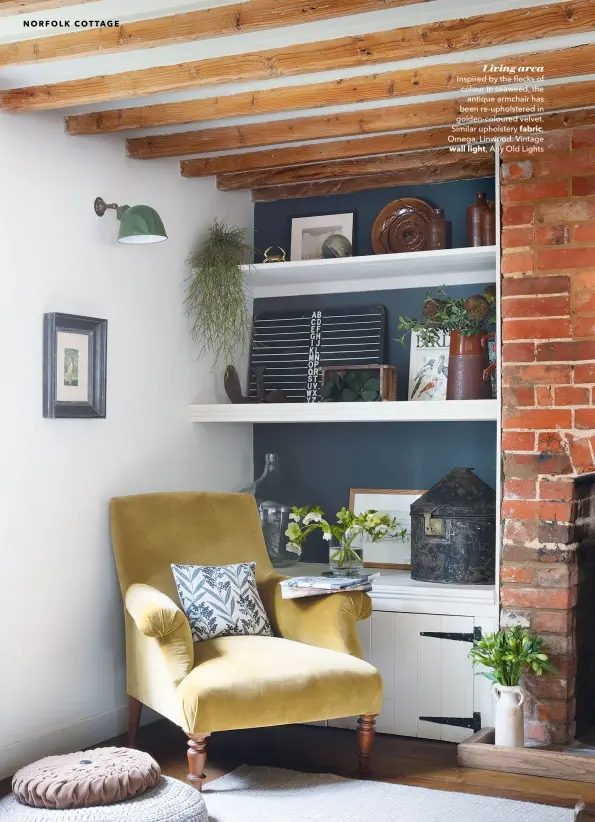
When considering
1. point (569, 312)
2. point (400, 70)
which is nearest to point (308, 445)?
point (569, 312)

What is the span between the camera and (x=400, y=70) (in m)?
3.33

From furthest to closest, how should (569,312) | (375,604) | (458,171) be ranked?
(458,171) < (375,604) < (569,312)

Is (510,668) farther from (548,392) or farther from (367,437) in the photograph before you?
(367,437)

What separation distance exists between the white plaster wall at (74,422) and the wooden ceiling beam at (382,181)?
510 mm

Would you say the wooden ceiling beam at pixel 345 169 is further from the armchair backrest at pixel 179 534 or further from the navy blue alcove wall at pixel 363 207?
the armchair backrest at pixel 179 534

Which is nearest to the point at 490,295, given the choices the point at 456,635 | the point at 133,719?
the point at 456,635

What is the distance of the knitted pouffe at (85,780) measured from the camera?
2.90 m

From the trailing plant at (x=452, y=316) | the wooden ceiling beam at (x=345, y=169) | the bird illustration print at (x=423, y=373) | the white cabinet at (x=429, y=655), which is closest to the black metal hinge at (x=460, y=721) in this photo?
the white cabinet at (x=429, y=655)

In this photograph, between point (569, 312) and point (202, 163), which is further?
point (202, 163)

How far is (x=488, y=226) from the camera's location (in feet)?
13.6

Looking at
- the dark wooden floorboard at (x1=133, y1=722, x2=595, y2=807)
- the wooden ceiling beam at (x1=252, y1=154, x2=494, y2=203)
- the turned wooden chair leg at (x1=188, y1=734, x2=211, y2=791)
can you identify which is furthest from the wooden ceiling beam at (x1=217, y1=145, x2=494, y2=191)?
the turned wooden chair leg at (x1=188, y1=734, x2=211, y2=791)

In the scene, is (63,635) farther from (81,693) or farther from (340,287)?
(340,287)

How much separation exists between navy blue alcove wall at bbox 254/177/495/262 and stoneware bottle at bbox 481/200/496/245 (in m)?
0.25

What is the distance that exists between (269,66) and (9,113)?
1014mm
